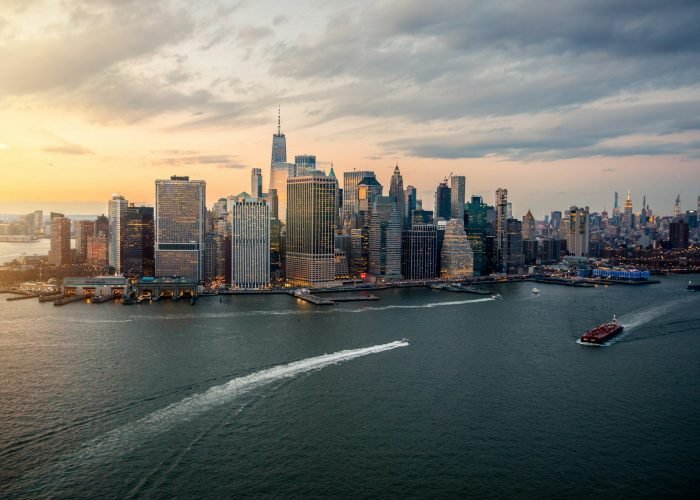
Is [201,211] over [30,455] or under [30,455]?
over

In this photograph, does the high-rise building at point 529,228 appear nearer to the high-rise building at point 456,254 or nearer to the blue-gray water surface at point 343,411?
the high-rise building at point 456,254

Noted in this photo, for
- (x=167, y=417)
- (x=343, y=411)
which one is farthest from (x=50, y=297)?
(x=343, y=411)

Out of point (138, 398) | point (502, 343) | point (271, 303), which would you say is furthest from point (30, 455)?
point (271, 303)

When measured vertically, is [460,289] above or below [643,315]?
above

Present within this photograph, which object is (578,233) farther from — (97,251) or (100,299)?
(100,299)

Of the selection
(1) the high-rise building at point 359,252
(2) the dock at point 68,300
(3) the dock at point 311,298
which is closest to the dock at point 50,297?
(2) the dock at point 68,300

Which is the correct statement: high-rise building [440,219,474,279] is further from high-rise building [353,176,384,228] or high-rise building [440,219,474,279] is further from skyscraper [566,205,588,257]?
skyscraper [566,205,588,257]

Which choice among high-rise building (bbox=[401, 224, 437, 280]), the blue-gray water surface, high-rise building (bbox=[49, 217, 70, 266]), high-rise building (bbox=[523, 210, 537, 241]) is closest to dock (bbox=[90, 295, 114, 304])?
the blue-gray water surface

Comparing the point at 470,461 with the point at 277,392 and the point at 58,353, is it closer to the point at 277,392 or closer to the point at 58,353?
the point at 277,392
